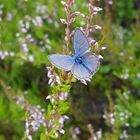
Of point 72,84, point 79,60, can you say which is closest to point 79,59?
point 79,60

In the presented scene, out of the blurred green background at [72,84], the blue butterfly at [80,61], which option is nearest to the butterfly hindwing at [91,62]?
the blue butterfly at [80,61]

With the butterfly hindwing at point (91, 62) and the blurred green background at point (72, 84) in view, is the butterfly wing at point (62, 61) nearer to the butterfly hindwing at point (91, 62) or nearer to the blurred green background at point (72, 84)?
the butterfly hindwing at point (91, 62)

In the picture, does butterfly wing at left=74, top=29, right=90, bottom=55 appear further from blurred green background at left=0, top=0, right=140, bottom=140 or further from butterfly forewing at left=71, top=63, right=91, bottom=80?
blurred green background at left=0, top=0, right=140, bottom=140

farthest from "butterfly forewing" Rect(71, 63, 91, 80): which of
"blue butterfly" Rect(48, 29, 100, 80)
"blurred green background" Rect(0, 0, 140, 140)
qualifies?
"blurred green background" Rect(0, 0, 140, 140)

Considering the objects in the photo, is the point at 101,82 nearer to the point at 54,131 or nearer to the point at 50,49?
the point at 50,49

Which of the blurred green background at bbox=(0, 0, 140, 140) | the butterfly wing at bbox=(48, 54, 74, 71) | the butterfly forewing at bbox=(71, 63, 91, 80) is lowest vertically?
the blurred green background at bbox=(0, 0, 140, 140)

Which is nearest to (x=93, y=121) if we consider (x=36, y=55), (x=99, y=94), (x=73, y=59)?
(x=99, y=94)
